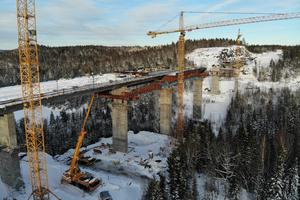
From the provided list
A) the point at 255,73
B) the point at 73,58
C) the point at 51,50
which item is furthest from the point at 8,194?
the point at 51,50

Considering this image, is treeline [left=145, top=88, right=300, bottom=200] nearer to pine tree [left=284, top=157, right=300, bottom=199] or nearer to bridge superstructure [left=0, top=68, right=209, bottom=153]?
pine tree [left=284, top=157, right=300, bottom=199]

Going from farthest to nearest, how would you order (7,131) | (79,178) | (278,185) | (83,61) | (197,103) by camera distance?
(83,61), (197,103), (79,178), (278,185), (7,131)

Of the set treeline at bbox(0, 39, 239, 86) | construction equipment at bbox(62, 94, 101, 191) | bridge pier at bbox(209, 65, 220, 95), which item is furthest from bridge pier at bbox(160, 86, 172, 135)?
treeline at bbox(0, 39, 239, 86)

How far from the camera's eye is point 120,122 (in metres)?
42.1

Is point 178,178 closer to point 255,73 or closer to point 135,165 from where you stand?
point 135,165

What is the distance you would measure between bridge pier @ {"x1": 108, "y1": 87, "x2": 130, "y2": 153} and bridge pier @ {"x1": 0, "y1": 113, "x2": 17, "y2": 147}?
18.9 metres

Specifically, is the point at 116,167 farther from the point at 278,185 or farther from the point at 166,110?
the point at 166,110

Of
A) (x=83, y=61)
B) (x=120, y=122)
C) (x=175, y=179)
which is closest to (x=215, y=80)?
(x=120, y=122)

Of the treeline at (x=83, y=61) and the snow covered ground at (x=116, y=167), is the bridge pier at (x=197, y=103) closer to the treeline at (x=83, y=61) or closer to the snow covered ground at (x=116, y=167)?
the snow covered ground at (x=116, y=167)

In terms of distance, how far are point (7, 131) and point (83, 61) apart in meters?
140

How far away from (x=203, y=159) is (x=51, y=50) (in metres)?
170

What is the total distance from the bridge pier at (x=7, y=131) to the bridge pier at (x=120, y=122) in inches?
743

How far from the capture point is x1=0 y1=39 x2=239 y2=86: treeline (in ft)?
433

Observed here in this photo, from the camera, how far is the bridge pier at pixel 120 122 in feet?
135
